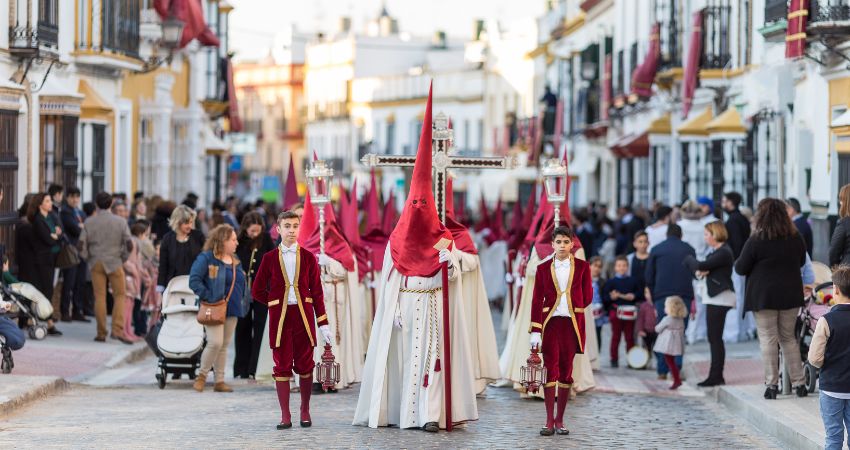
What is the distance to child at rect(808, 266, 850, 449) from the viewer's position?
11180 mm

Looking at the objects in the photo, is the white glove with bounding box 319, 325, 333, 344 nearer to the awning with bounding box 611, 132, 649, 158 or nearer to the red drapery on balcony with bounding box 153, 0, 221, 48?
the red drapery on balcony with bounding box 153, 0, 221, 48

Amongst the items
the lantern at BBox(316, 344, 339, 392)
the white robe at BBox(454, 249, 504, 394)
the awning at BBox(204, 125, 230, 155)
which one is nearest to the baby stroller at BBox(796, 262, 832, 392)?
the white robe at BBox(454, 249, 504, 394)

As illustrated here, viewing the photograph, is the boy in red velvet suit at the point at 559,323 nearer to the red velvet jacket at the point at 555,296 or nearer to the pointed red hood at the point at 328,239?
the red velvet jacket at the point at 555,296

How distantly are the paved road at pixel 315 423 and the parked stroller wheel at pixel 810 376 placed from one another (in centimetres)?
76

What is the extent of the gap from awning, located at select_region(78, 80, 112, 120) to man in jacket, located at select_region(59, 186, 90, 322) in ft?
14.5

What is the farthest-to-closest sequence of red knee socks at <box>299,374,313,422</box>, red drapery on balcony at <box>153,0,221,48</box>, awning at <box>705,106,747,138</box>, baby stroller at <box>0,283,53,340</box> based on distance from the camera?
red drapery on balcony at <box>153,0,221,48</box>, awning at <box>705,106,747,138</box>, baby stroller at <box>0,283,53,340</box>, red knee socks at <box>299,374,313,422</box>

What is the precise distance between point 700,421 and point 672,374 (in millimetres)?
2962

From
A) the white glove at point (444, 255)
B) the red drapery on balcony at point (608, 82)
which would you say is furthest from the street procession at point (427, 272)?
the red drapery on balcony at point (608, 82)

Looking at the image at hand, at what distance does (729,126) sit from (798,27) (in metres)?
6.68

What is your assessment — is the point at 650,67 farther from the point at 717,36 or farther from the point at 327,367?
the point at 327,367

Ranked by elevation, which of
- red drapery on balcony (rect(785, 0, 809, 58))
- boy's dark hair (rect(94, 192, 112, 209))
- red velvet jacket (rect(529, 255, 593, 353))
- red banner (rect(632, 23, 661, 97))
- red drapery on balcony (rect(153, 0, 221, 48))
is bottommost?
red velvet jacket (rect(529, 255, 593, 353))

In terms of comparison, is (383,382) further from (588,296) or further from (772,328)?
(772,328)

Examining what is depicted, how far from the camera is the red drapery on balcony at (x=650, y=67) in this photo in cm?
3534

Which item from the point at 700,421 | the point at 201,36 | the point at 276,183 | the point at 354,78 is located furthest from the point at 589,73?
the point at 354,78
